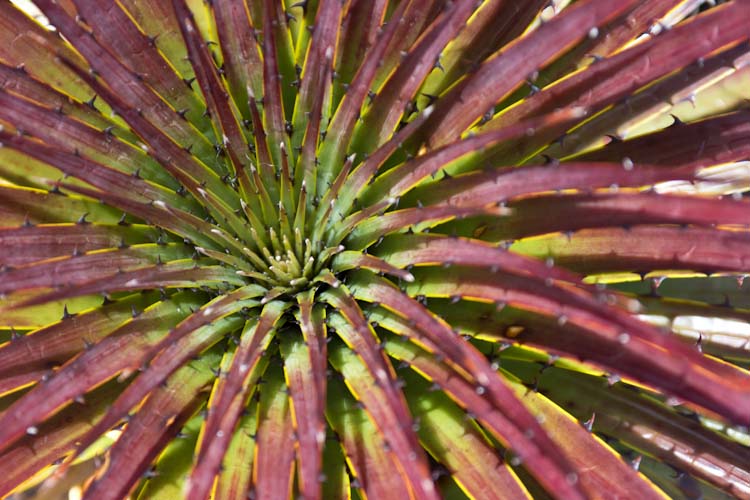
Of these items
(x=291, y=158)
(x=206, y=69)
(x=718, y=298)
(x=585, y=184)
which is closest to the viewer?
(x=585, y=184)

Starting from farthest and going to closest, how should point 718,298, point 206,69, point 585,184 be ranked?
point 718,298, point 206,69, point 585,184

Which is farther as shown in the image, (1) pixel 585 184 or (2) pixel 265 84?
(2) pixel 265 84

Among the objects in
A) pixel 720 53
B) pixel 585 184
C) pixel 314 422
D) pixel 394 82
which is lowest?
pixel 314 422

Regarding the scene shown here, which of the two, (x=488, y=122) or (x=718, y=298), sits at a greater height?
(x=488, y=122)

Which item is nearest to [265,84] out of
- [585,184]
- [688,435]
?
[585,184]

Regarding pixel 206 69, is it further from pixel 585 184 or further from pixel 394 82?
pixel 585 184

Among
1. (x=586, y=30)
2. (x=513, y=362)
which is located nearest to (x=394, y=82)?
(x=586, y=30)
